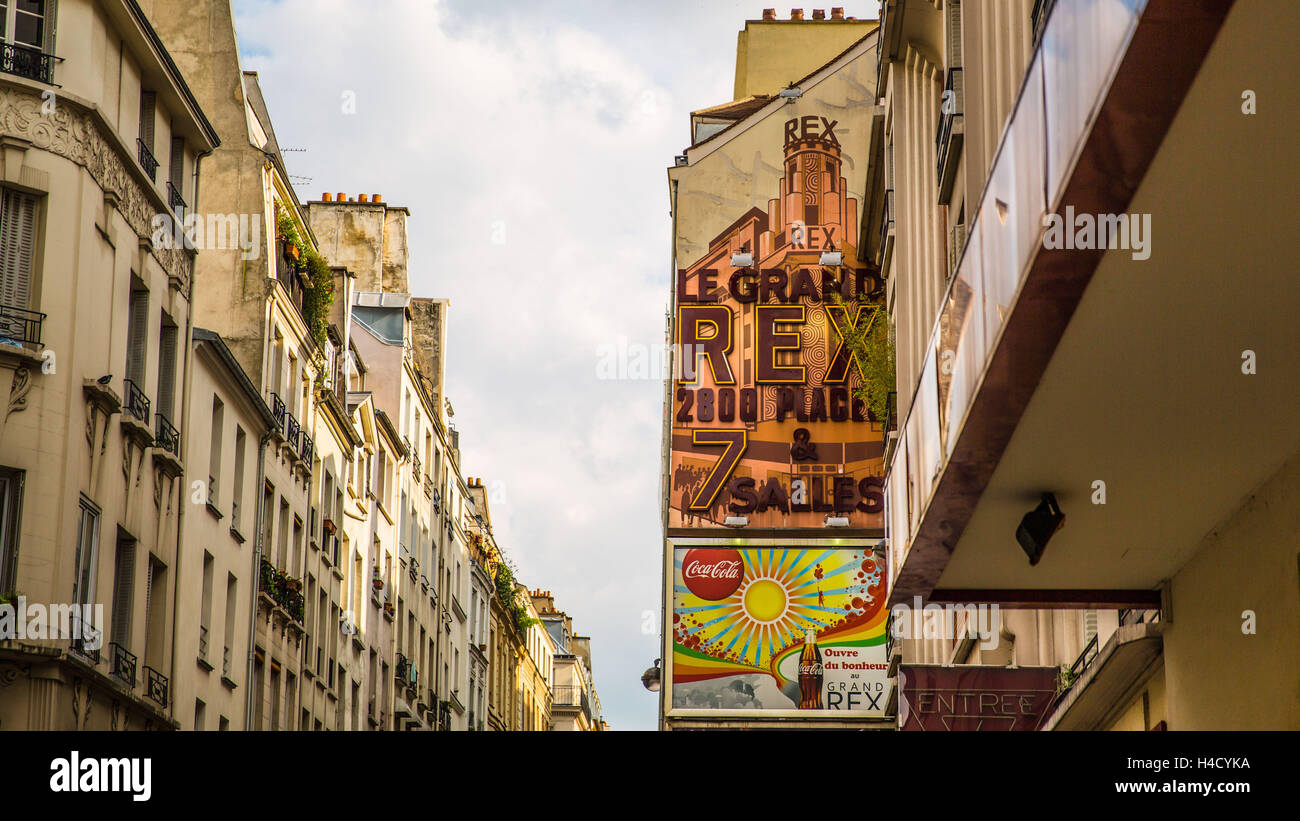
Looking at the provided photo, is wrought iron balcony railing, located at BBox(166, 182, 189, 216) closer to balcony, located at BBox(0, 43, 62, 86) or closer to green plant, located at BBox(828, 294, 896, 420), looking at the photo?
balcony, located at BBox(0, 43, 62, 86)

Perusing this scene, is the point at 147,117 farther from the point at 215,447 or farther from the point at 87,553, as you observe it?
the point at 87,553

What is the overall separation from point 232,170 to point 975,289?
2706 centimetres

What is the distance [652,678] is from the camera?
130ft

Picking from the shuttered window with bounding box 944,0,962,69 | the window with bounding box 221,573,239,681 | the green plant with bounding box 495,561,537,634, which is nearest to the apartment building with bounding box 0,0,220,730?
the window with bounding box 221,573,239,681

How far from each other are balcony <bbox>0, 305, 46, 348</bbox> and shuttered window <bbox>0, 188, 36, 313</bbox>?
3cm

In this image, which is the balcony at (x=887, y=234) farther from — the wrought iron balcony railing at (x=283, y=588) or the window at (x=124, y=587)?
the wrought iron balcony railing at (x=283, y=588)

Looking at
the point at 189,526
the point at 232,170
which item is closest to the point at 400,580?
the point at 232,170

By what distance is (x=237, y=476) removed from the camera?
107 ft

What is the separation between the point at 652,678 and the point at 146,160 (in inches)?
721

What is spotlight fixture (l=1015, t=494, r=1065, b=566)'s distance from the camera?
40.0 ft

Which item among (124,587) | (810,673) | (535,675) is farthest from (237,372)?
(535,675)

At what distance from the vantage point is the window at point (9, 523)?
21.1 m

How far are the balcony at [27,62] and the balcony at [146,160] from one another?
109 inches
